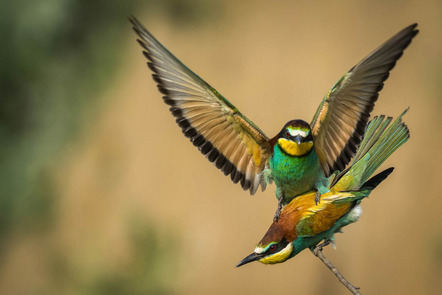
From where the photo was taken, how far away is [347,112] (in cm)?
70

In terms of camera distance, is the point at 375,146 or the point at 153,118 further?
the point at 153,118

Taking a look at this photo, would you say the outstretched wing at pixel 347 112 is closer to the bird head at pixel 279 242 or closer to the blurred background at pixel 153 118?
the bird head at pixel 279 242

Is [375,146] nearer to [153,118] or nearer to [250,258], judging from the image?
[250,258]

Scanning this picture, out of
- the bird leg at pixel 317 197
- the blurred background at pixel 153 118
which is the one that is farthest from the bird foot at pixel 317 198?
the blurred background at pixel 153 118

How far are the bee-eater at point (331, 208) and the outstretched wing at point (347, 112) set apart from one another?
0.10 feet

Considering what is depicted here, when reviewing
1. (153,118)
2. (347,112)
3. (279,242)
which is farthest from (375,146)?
(153,118)

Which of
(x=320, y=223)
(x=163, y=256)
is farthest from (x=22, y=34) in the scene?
(x=320, y=223)

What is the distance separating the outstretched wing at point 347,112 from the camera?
25.8 inches

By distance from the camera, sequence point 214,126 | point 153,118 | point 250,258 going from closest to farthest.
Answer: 1. point 250,258
2. point 214,126
3. point 153,118

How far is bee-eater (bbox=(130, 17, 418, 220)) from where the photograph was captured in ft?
2.20

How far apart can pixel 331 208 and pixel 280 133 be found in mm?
95

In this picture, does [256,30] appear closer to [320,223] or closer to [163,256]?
[163,256]

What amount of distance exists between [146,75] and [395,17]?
150 centimetres

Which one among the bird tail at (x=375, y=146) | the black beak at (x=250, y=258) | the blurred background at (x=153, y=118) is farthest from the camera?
the blurred background at (x=153, y=118)
